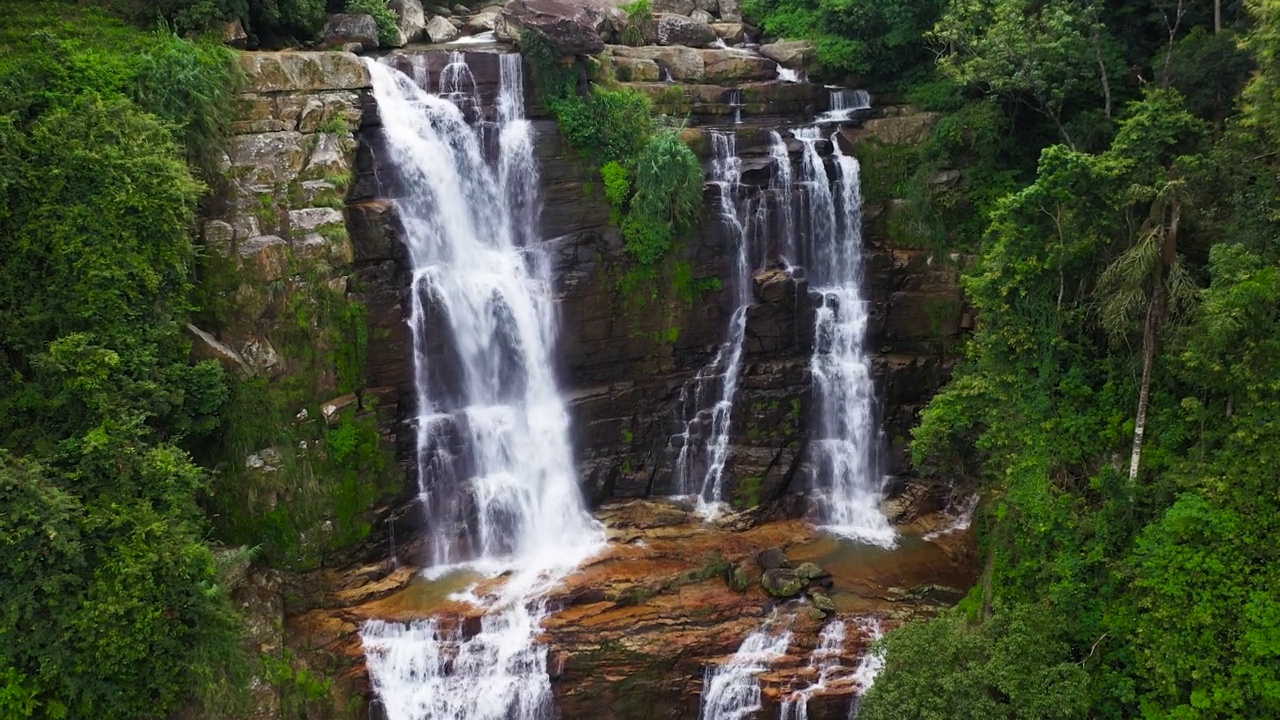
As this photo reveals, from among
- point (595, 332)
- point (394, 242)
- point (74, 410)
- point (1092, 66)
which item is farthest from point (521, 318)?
point (1092, 66)

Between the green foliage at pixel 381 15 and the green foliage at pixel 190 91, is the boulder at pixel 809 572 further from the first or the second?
the green foliage at pixel 381 15

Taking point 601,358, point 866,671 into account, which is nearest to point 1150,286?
point 866,671

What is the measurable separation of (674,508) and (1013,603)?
29.1 ft

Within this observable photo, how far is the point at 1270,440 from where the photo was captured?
1176cm

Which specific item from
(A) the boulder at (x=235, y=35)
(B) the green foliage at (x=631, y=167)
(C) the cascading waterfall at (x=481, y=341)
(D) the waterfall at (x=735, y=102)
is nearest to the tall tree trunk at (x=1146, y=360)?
(B) the green foliage at (x=631, y=167)

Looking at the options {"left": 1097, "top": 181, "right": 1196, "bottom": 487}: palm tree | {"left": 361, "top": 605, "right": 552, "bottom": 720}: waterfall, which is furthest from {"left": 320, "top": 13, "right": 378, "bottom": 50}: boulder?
{"left": 1097, "top": 181, "right": 1196, "bottom": 487}: palm tree

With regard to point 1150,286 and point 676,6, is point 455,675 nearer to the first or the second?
point 1150,286

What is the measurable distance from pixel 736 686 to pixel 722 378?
8601 mm

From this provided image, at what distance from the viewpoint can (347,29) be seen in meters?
21.7

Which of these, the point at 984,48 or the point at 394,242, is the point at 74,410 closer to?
the point at 394,242

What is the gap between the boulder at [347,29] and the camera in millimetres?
21641

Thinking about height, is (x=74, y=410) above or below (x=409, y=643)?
above

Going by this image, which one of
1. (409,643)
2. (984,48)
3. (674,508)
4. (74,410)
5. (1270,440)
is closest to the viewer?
(1270,440)

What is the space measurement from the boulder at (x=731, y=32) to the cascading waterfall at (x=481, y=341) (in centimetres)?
959
